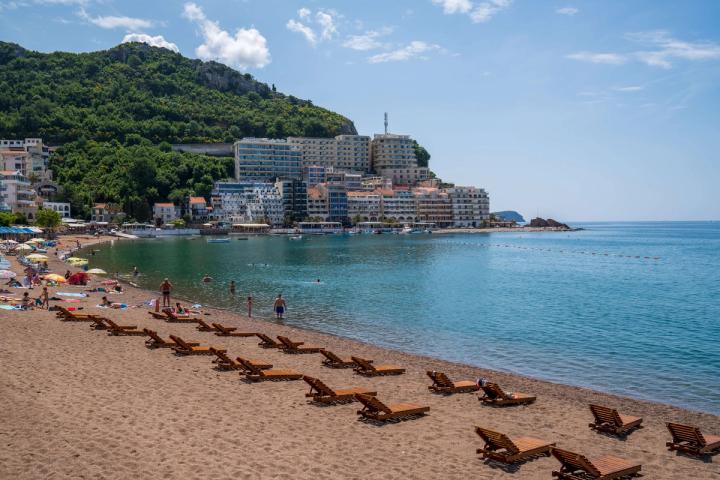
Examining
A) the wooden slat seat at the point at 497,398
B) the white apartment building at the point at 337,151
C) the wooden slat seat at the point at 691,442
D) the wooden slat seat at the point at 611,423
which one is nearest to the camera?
the wooden slat seat at the point at 691,442

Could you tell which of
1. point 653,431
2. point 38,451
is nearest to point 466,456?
point 653,431

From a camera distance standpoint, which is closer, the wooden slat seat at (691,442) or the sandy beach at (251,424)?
the sandy beach at (251,424)

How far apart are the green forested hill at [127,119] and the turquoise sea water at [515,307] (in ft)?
226

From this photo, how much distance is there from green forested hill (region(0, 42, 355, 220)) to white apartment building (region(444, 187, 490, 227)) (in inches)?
1821

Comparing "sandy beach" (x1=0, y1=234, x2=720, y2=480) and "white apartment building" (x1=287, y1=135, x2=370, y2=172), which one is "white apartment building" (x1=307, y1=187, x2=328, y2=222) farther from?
"sandy beach" (x1=0, y1=234, x2=720, y2=480)

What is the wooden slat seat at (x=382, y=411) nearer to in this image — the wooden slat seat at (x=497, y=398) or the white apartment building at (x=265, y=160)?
the wooden slat seat at (x=497, y=398)

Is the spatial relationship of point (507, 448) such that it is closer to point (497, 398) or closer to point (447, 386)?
point (497, 398)

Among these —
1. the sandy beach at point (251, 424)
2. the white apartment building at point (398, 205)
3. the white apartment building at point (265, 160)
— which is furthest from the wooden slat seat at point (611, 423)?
the white apartment building at point (265, 160)

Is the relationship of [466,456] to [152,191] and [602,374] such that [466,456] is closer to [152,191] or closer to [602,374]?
[602,374]

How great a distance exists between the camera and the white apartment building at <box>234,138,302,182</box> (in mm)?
155375

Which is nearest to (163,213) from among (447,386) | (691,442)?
(447,386)

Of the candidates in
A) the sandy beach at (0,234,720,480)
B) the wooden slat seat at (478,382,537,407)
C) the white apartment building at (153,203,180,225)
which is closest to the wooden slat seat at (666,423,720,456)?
the sandy beach at (0,234,720,480)

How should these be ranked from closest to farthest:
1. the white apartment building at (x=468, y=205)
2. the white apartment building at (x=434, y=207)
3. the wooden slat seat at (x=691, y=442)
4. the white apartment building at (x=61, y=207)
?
the wooden slat seat at (x=691, y=442) < the white apartment building at (x=61, y=207) < the white apartment building at (x=434, y=207) < the white apartment building at (x=468, y=205)

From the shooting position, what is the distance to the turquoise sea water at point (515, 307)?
2041 centimetres
